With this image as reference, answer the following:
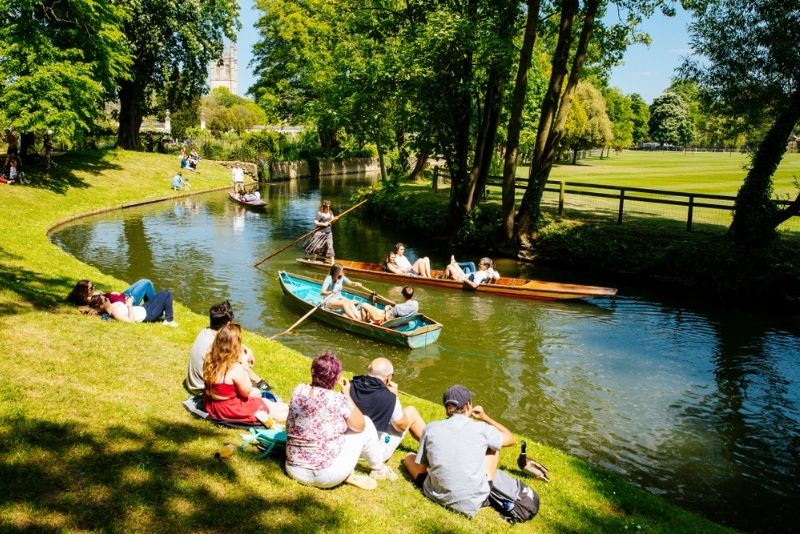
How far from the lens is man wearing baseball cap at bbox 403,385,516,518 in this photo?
224 inches

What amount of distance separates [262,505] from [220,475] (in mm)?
585

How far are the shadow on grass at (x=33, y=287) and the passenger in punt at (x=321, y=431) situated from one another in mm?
6255

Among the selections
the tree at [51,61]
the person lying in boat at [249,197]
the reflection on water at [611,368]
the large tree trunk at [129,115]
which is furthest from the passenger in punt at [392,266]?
the large tree trunk at [129,115]

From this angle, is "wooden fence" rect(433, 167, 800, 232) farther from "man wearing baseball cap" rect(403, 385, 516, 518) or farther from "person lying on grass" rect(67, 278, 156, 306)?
"man wearing baseball cap" rect(403, 385, 516, 518)

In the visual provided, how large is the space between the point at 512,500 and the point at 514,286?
37.1ft

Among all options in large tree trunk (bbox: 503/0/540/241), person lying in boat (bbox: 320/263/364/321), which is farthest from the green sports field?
Answer: person lying in boat (bbox: 320/263/364/321)

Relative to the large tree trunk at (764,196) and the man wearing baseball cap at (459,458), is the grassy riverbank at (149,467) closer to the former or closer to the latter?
the man wearing baseball cap at (459,458)

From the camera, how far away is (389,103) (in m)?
25.2

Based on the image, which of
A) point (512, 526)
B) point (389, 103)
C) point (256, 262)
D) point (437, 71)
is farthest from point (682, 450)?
point (389, 103)

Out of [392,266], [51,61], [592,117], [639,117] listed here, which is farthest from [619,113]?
[392,266]

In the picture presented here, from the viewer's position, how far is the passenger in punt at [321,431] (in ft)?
18.5

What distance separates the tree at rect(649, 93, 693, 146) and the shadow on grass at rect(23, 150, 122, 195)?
4139 inches

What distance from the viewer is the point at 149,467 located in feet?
18.0

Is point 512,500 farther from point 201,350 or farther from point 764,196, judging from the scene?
point 764,196
